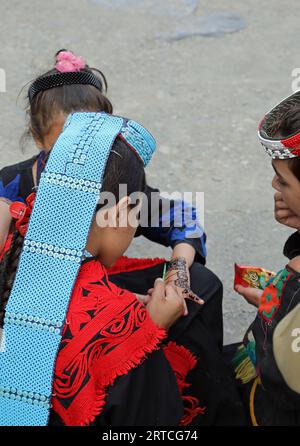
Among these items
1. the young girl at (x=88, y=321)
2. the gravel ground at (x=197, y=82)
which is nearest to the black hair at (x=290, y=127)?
the young girl at (x=88, y=321)

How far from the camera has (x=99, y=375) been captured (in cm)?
187

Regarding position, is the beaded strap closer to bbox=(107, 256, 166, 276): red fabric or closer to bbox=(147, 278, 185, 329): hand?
bbox=(147, 278, 185, 329): hand

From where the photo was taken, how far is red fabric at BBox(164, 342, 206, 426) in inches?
95.0

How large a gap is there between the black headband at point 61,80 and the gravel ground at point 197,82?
4.34 ft

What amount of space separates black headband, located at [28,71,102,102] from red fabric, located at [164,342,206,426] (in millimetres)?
1118

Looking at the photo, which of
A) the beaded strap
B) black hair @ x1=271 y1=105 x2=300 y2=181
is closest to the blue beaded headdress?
the beaded strap

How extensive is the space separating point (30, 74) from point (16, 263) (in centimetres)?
360

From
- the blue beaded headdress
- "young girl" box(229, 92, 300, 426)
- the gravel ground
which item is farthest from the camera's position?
the gravel ground

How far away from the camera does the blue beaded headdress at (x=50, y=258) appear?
181cm

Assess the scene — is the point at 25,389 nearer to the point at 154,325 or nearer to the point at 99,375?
the point at 99,375

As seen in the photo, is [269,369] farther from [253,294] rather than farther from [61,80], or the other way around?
[61,80]

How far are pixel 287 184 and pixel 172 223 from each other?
0.73m

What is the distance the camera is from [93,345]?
6.00 feet
